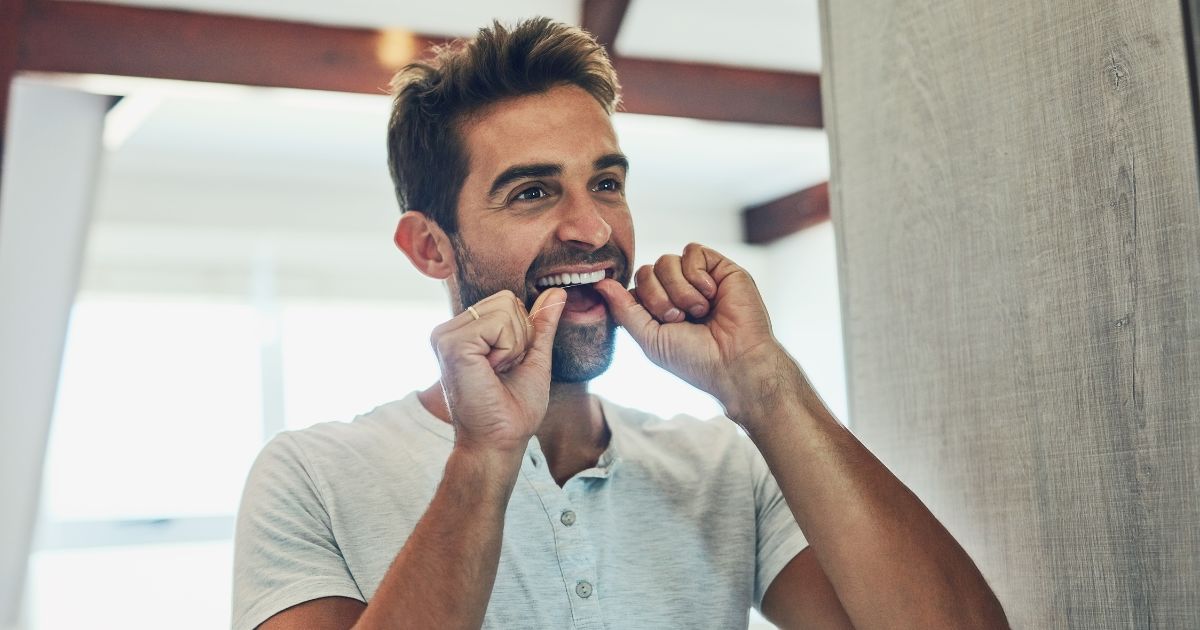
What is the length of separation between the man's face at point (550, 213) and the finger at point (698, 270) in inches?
5.6

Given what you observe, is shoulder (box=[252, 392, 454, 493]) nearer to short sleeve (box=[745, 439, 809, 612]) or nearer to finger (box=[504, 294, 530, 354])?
finger (box=[504, 294, 530, 354])

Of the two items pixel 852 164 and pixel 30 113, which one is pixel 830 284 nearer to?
pixel 30 113

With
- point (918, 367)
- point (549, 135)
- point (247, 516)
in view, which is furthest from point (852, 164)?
point (247, 516)

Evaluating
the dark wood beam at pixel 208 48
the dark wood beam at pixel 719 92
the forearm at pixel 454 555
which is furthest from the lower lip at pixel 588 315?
the dark wood beam at pixel 719 92

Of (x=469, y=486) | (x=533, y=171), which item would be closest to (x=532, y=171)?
(x=533, y=171)

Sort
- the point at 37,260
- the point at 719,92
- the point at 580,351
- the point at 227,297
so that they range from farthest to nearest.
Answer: the point at 227,297, the point at 719,92, the point at 37,260, the point at 580,351

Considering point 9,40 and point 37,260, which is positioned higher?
point 9,40

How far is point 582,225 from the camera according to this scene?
5.68ft

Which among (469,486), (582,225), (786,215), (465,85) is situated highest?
(786,215)

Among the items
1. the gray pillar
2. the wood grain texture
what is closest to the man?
the wood grain texture

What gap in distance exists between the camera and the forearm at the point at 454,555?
134cm

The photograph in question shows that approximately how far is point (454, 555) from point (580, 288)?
54cm

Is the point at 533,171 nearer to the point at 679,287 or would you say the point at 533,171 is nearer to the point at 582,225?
the point at 582,225

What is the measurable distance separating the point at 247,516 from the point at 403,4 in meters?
3.62
